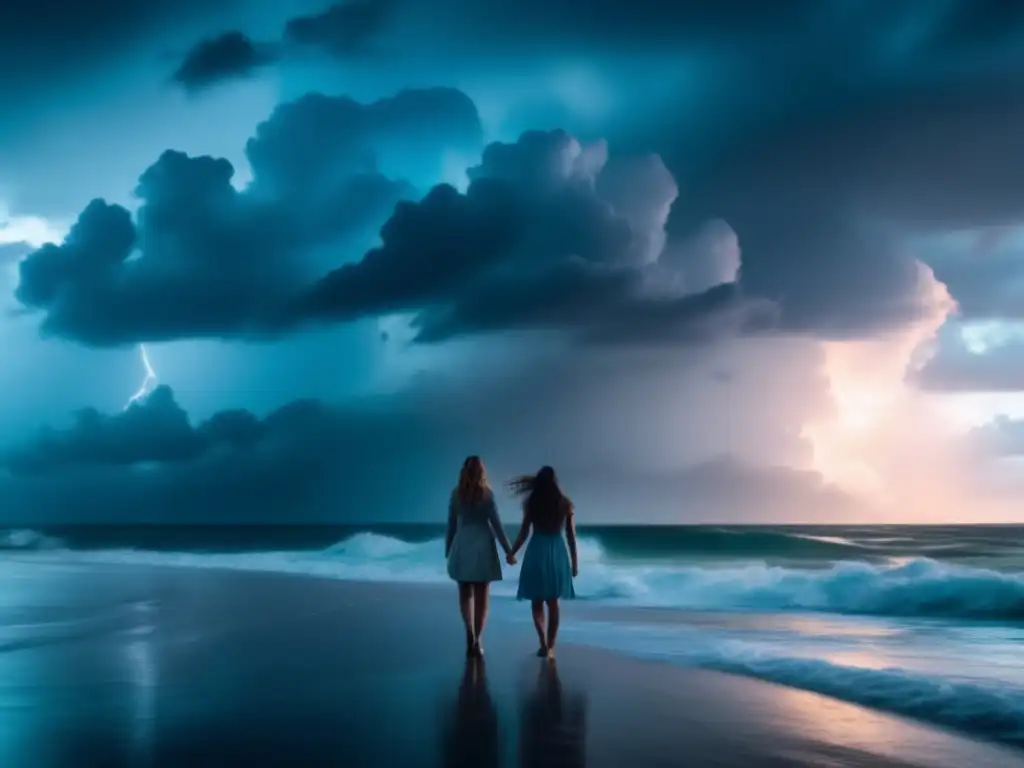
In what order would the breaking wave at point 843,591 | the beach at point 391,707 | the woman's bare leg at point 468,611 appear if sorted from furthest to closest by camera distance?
the breaking wave at point 843,591 < the woman's bare leg at point 468,611 < the beach at point 391,707

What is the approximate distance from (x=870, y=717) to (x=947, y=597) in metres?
11.6

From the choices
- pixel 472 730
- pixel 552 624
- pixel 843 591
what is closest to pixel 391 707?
pixel 472 730

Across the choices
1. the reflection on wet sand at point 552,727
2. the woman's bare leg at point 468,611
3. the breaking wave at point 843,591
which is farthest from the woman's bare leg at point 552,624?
the breaking wave at point 843,591

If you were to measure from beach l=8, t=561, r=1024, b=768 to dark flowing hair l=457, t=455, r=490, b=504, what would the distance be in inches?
62.5

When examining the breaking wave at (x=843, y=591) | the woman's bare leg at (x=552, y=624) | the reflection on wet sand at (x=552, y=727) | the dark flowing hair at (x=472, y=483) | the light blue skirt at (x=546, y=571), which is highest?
the dark flowing hair at (x=472, y=483)

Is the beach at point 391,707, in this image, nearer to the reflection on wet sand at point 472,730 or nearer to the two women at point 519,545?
the reflection on wet sand at point 472,730

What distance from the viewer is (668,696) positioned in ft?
24.9

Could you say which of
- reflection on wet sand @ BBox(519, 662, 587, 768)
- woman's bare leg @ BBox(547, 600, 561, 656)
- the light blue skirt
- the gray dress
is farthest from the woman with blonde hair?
reflection on wet sand @ BBox(519, 662, 587, 768)

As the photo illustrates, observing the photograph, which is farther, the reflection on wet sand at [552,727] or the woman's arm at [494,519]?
the woman's arm at [494,519]

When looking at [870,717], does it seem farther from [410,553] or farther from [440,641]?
[410,553]

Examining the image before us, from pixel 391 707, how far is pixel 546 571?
8.98ft

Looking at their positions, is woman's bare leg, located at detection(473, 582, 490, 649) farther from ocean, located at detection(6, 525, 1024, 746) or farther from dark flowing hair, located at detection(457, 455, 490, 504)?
ocean, located at detection(6, 525, 1024, 746)

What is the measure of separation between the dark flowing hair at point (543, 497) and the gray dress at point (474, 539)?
1.04 feet

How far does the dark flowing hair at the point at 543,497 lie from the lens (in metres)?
9.66
